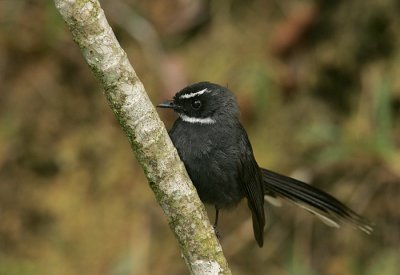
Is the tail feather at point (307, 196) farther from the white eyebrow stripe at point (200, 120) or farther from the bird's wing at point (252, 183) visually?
the white eyebrow stripe at point (200, 120)

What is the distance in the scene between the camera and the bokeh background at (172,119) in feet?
19.9

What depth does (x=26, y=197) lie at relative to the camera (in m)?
6.50

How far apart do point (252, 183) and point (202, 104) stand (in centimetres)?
52

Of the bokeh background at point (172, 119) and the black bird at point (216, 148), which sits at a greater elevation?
the black bird at point (216, 148)

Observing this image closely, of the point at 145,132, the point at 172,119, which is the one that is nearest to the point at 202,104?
the point at 145,132

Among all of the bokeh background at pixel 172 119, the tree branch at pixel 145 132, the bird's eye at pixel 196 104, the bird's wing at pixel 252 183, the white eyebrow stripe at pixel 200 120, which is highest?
the tree branch at pixel 145 132

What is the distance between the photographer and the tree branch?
286 cm

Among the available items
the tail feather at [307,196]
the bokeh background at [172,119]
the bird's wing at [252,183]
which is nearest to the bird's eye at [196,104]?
the bird's wing at [252,183]

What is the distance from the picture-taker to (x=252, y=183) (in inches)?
161

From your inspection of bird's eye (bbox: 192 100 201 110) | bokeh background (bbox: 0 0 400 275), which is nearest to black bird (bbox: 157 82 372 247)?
bird's eye (bbox: 192 100 201 110)

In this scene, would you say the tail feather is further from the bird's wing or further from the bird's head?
the bird's head

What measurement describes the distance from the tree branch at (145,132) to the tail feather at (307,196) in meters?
1.43

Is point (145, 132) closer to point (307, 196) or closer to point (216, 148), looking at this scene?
point (216, 148)

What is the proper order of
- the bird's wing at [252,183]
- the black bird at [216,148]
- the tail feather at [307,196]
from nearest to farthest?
1. the black bird at [216,148]
2. the bird's wing at [252,183]
3. the tail feather at [307,196]
